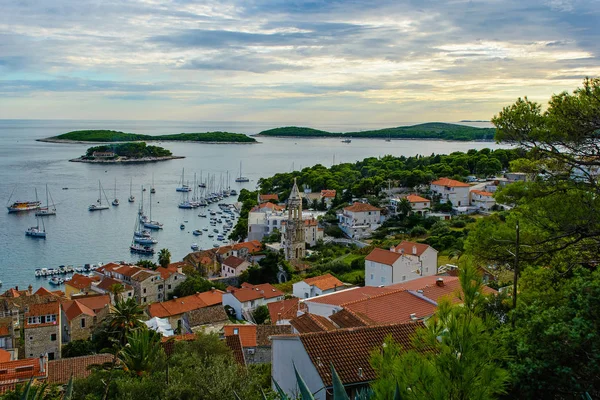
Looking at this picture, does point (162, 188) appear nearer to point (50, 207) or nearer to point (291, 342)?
point (50, 207)

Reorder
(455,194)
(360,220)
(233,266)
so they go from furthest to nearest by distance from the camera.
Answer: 1. (455,194)
2. (360,220)
3. (233,266)

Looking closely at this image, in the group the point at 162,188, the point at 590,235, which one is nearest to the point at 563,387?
the point at 590,235

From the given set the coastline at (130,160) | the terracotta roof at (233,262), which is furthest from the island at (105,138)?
the terracotta roof at (233,262)

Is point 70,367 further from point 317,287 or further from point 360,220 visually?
point 360,220

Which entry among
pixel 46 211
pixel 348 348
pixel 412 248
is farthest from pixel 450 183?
pixel 46 211

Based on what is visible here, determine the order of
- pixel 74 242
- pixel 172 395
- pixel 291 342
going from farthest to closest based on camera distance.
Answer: pixel 74 242 < pixel 291 342 < pixel 172 395

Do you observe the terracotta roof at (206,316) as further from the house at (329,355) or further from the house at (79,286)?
the house at (329,355)

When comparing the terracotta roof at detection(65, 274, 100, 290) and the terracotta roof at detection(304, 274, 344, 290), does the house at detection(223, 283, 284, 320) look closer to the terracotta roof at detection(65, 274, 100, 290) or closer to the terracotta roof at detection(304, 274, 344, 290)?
the terracotta roof at detection(304, 274, 344, 290)
